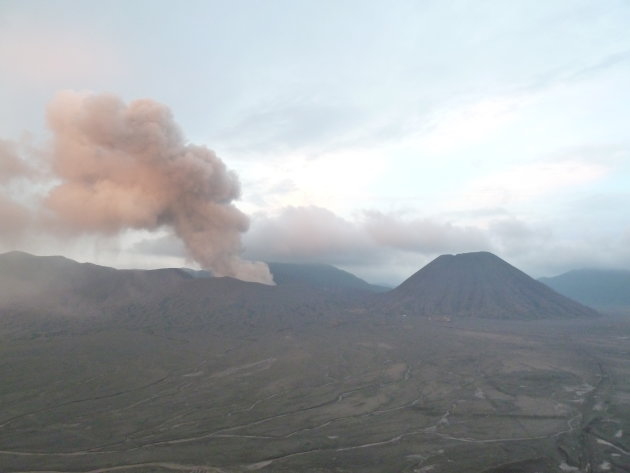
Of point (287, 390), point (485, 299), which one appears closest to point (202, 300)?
point (287, 390)

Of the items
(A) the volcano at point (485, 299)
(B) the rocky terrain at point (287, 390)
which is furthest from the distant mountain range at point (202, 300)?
(B) the rocky terrain at point (287, 390)

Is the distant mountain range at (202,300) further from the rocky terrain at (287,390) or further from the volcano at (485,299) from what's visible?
the rocky terrain at (287,390)

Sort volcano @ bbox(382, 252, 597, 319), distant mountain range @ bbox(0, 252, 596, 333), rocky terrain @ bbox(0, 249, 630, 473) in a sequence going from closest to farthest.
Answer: rocky terrain @ bbox(0, 249, 630, 473) → distant mountain range @ bbox(0, 252, 596, 333) → volcano @ bbox(382, 252, 597, 319)

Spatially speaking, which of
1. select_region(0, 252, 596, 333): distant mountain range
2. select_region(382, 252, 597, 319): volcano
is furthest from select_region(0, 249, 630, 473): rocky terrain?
select_region(382, 252, 597, 319): volcano

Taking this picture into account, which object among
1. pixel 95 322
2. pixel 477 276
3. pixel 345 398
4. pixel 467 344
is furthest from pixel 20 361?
pixel 477 276

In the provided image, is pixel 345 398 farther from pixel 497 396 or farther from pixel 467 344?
pixel 467 344

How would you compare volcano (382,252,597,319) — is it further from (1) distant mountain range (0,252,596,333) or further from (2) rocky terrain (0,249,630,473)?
(2) rocky terrain (0,249,630,473)
